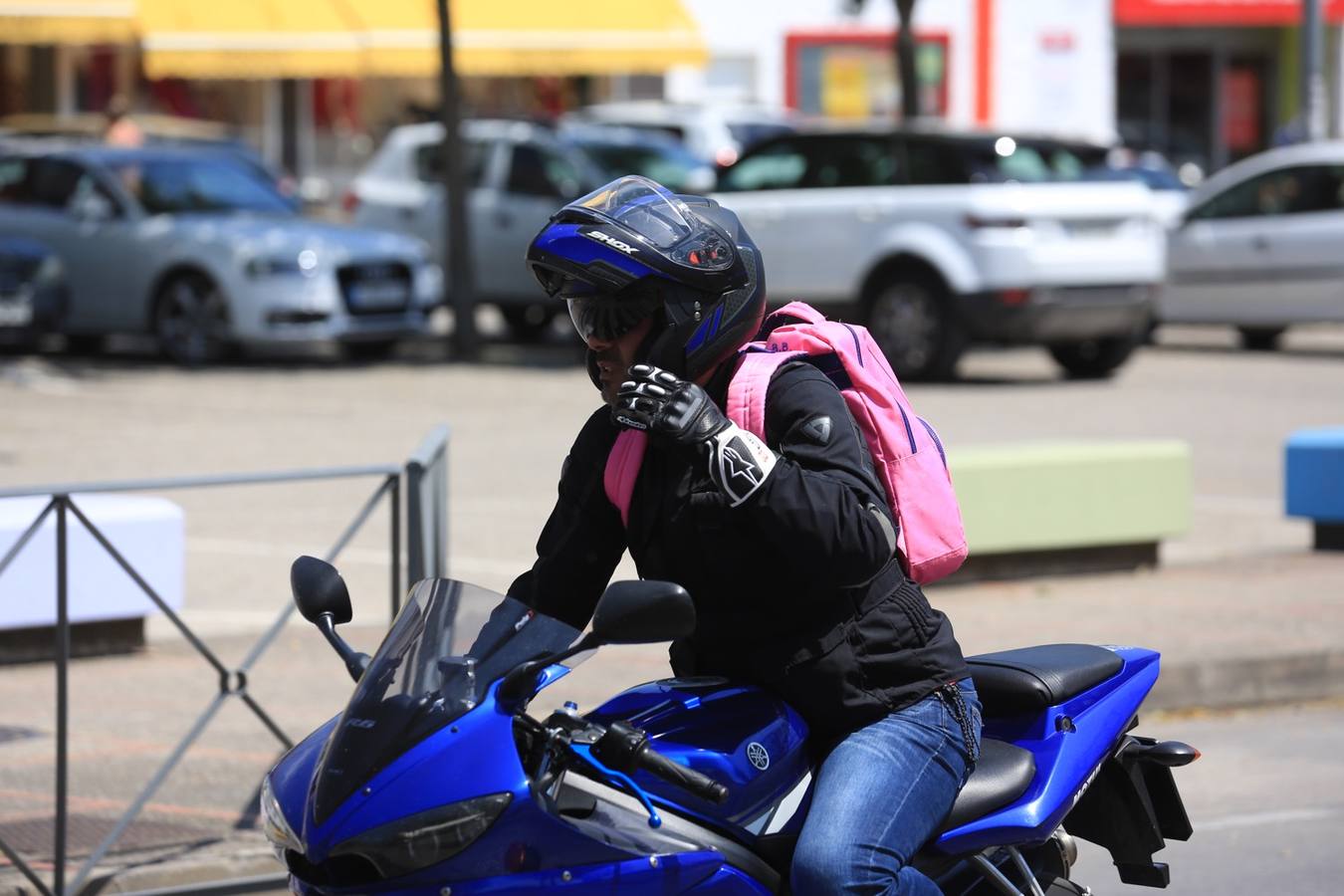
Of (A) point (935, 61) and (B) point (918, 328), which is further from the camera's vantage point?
(A) point (935, 61)

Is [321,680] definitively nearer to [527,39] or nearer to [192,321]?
[192,321]

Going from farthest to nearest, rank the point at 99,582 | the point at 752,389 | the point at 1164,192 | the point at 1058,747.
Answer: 1. the point at 1164,192
2. the point at 99,582
3. the point at 1058,747
4. the point at 752,389

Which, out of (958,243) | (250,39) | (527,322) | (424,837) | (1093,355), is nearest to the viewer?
(424,837)

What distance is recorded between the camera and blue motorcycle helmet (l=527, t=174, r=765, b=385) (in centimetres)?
312

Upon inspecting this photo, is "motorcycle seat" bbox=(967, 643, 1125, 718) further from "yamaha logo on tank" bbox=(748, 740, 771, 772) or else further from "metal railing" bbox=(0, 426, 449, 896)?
"metal railing" bbox=(0, 426, 449, 896)

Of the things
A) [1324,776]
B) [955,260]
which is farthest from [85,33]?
[1324,776]

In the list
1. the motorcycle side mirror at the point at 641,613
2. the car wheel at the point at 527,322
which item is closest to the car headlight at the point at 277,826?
the motorcycle side mirror at the point at 641,613

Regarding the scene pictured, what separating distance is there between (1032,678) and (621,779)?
3.09 feet

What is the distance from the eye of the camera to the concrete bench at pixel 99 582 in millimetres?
7324

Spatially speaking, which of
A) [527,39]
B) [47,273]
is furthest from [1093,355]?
[527,39]

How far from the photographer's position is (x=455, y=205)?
717 inches

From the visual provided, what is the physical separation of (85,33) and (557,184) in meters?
13.6

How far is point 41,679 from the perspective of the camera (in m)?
7.53

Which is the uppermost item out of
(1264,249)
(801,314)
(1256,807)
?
(801,314)
